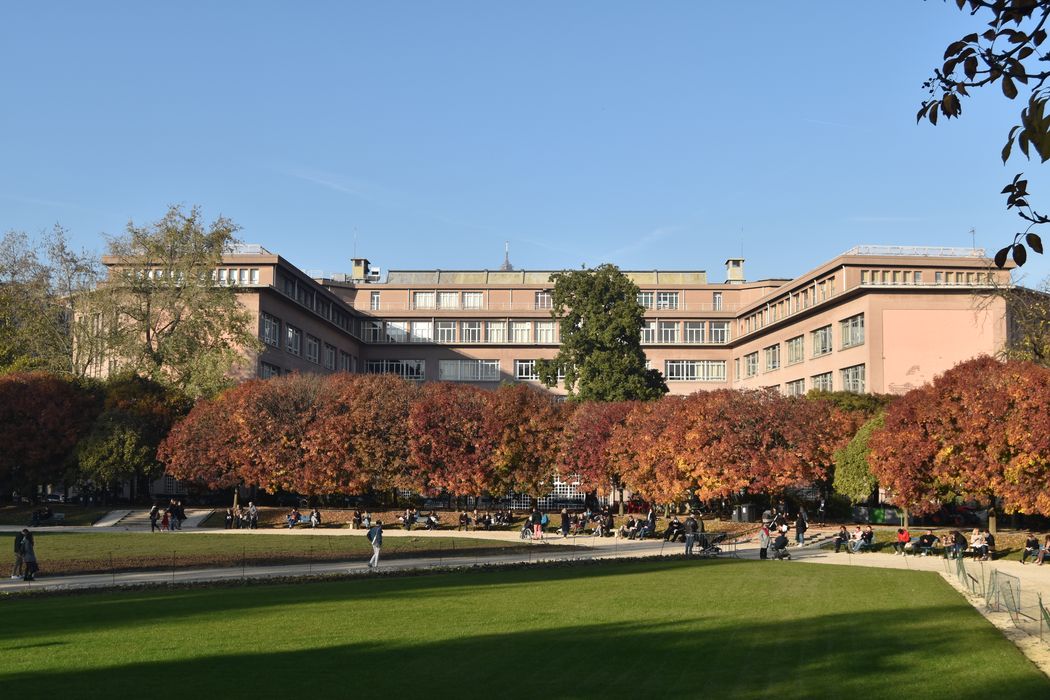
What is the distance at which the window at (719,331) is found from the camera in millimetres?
109562

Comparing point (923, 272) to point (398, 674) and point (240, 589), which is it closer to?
point (240, 589)

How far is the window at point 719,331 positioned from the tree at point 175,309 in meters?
56.4

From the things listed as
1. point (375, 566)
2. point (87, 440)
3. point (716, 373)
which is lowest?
point (375, 566)

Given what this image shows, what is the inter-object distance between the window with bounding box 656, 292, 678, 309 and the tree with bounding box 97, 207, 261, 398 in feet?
180

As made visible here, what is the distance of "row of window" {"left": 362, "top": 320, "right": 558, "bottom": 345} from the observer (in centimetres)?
11081

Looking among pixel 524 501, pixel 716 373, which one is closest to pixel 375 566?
pixel 524 501

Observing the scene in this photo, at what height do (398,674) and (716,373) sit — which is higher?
(716,373)

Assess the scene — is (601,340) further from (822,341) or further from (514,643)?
(514,643)

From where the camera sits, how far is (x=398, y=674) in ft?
48.6

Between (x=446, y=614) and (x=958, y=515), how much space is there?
4333cm

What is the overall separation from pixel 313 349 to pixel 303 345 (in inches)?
124

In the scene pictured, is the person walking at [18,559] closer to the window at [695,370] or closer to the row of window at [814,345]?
the row of window at [814,345]

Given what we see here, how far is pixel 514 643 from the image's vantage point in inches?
684

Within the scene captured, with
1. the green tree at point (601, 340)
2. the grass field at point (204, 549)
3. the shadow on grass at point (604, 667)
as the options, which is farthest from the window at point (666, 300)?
the shadow on grass at point (604, 667)
